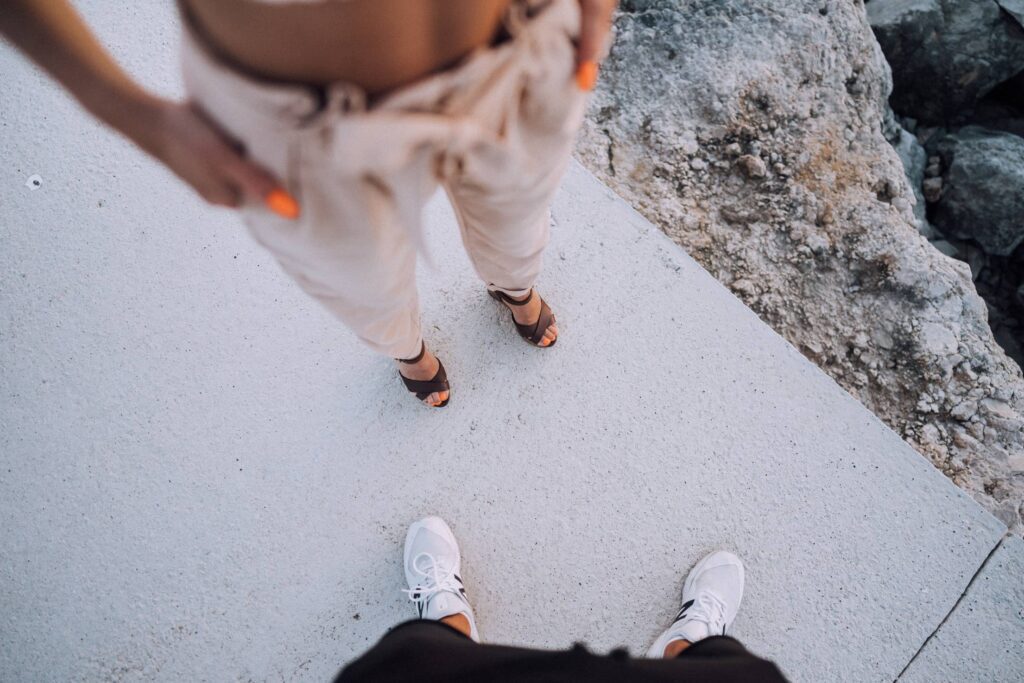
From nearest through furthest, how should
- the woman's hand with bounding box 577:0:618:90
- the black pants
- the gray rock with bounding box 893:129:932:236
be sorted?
the woman's hand with bounding box 577:0:618:90 < the black pants < the gray rock with bounding box 893:129:932:236

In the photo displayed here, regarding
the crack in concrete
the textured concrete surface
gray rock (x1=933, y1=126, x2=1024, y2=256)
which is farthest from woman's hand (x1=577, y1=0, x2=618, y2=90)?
gray rock (x1=933, y1=126, x2=1024, y2=256)

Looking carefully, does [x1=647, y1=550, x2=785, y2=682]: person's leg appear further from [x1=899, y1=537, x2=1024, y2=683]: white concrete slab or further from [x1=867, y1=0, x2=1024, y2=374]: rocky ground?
[x1=867, y1=0, x2=1024, y2=374]: rocky ground

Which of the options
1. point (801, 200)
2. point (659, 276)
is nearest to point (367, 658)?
point (659, 276)

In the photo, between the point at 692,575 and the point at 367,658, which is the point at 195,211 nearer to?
the point at 367,658

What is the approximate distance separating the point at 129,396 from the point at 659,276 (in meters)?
1.33

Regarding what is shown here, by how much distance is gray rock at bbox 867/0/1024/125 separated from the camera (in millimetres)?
1979

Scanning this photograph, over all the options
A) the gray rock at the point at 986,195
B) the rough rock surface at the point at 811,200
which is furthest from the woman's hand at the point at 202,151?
the gray rock at the point at 986,195

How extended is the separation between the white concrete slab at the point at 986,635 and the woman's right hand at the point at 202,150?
149 centimetres

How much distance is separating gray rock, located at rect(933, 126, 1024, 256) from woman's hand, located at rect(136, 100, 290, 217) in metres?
2.28

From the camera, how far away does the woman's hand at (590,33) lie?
513mm

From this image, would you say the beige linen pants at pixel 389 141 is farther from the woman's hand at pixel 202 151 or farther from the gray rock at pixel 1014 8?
the gray rock at pixel 1014 8

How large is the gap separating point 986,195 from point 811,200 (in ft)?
3.22

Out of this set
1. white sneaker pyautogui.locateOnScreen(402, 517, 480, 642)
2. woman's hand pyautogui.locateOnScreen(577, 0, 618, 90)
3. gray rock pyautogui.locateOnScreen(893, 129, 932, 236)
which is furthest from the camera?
gray rock pyautogui.locateOnScreen(893, 129, 932, 236)

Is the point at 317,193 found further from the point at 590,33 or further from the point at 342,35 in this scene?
→ the point at 590,33
